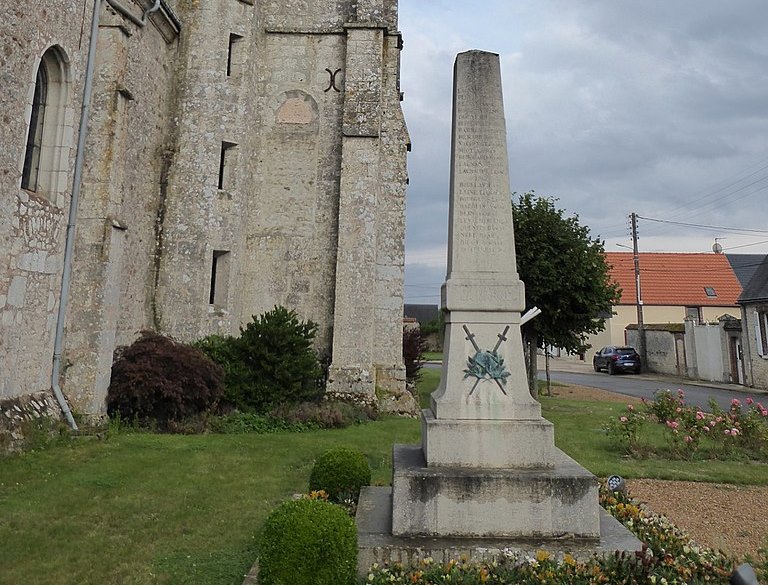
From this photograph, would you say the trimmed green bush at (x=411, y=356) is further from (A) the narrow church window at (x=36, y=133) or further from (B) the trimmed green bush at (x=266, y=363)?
(A) the narrow church window at (x=36, y=133)

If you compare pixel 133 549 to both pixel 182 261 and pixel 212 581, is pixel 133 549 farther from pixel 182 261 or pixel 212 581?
pixel 182 261

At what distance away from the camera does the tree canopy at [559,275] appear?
14.7 metres

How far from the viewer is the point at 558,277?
1469cm

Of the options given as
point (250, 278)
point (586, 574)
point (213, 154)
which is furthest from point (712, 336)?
point (586, 574)

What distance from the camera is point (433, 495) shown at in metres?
3.73

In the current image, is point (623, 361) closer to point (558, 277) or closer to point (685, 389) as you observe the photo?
point (685, 389)

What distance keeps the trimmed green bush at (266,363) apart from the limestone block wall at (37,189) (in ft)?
10.8

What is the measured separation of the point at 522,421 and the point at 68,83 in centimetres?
900

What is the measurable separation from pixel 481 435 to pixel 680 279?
3758 centimetres

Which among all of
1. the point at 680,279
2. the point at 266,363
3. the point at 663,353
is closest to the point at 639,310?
the point at 663,353

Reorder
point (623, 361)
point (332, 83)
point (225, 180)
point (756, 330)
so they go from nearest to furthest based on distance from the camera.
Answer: point (225, 180), point (332, 83), point (756, 330), point (623, 361)

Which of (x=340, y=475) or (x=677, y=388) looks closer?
(x=340, y=475)

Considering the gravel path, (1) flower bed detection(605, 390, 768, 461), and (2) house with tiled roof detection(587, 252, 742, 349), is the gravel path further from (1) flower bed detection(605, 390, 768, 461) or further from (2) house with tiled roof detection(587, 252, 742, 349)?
(2) house with tiled roof detection(587, 252, 742, 349)

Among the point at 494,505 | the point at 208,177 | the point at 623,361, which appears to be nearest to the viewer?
the point at 494,505
